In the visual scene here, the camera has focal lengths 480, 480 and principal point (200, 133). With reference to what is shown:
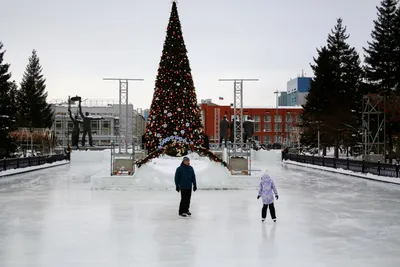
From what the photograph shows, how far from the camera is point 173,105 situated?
27484mm

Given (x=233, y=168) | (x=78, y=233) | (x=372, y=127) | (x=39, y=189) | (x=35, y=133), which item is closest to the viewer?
(x=78, y=233)

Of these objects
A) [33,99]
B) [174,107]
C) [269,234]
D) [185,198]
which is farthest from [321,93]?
[269,234]

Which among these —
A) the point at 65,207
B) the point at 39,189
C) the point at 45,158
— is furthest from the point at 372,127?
the point at 65,207

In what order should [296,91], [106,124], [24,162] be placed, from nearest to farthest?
[24,162] < [106,124] < [296,91]

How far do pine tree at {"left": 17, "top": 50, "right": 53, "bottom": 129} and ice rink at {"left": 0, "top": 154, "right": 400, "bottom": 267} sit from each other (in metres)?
60.5

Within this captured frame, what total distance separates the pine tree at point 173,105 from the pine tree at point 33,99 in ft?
163

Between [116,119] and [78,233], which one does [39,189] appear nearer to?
[78,233]

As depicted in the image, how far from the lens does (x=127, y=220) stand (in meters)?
12.4

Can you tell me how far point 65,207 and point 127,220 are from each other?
3.56 metres

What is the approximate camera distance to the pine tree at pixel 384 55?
152ft

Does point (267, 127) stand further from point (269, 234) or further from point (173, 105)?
point (269, 234)

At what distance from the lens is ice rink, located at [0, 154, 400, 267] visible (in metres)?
8.19

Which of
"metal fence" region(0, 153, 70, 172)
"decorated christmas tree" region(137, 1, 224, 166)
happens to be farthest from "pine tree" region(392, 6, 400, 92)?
"metal fence" region(0, 153, 70, 172)

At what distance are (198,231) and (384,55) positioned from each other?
135ft
